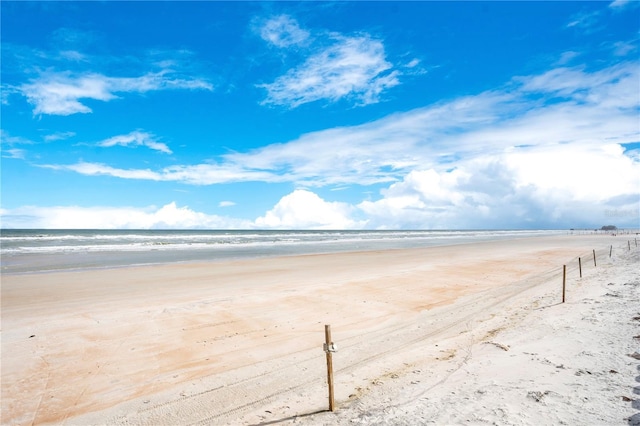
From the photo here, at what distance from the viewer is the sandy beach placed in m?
5.55

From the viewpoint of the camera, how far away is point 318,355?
27.1 feet

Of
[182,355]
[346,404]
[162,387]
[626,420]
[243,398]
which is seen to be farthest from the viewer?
[182,355]

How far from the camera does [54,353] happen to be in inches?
332

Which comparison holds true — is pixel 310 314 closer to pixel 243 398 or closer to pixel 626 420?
pixel 243 398

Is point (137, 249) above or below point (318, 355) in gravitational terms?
above

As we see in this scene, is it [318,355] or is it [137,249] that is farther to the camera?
[137,249]

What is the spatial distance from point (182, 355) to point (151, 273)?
14.2m

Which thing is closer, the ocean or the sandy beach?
the sandy beach

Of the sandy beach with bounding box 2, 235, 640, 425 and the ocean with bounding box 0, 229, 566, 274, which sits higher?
the ocean with bounding box 0, 229, 566, 274

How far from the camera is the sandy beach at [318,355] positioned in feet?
18.2

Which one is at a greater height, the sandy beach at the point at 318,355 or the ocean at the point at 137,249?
the ocean at the point at 137,249

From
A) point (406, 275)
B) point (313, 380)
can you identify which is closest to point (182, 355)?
point (313, 380)

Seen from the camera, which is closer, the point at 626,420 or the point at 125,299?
the point at 626,420

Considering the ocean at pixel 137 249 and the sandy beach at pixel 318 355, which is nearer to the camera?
the sandy beach at pixel 318 355
